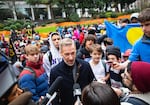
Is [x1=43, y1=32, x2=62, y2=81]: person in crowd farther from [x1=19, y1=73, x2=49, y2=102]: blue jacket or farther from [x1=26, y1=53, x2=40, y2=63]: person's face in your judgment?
[x1=19, y1=73, x2=49, y2=102]: blue jacket

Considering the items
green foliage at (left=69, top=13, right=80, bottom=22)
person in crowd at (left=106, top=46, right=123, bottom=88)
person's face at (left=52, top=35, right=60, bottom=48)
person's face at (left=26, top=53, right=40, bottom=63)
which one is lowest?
green foliage at (left=69, top=13, right=80, bottom=22)

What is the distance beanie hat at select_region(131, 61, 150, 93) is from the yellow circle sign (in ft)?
15.7

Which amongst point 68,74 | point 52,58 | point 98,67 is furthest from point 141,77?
point 52,58

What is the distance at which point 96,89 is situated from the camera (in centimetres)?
216

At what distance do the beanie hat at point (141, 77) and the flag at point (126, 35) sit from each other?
456cm

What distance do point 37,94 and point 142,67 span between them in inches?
70.8

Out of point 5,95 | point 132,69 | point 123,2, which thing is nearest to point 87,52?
point 132,69

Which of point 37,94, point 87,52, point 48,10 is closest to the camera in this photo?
point 37,94

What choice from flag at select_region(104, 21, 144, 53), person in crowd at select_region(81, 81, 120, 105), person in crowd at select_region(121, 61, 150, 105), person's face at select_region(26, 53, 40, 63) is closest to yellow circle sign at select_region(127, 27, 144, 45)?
flag at select_region(104, 21, 144, 53)

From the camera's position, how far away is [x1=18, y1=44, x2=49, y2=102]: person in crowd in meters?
3.65

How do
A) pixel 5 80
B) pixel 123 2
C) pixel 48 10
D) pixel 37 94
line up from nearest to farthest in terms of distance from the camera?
pixel 5 80
pixel 37 94
pixel 123 2
pixel 48 10

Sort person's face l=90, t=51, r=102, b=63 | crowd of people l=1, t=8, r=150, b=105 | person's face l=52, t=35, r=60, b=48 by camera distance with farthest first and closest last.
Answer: person's face l=52, t=35, r=60, b=48 → person's face l=90, t=51, r=102, b=63 → crowd of people l=1, t=8, r=150, b=105

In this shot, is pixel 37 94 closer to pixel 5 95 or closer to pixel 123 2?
pixel 5 95

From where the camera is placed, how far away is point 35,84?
3.79 metres
